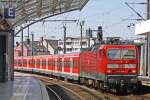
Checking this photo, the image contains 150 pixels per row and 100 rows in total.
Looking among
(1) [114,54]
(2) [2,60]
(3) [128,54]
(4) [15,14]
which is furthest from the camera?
(2) [2,60]

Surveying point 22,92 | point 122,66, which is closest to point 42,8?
point 122,66

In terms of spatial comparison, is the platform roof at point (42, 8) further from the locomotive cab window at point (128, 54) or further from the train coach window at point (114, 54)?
the locomotive cab window at point (128, 54)

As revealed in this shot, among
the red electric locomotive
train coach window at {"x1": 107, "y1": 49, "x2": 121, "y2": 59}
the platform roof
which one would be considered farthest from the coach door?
train coach window at {"x1": 107, "y1": 49, "x2": 121, "y2": 59}

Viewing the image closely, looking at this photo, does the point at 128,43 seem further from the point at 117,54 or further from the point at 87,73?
the point at 87,73

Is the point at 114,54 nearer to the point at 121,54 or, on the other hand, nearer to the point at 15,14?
the point at 121,54

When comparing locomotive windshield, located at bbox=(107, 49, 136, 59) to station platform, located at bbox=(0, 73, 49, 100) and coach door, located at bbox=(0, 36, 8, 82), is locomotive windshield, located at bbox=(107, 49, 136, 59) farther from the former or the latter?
coach door, located at bbox=(0, 36, 8, 82)

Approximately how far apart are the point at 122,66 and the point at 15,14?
7.62 metres

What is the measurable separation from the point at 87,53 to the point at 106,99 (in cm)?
970

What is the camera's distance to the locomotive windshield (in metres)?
29.2

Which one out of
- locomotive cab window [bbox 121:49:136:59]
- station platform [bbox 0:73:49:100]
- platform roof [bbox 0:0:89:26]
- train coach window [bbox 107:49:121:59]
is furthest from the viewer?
platform roof [bbox 0:0:89:26]

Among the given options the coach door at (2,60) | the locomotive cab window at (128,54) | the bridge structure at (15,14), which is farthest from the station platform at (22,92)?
the locomotive cab window at (128,54)

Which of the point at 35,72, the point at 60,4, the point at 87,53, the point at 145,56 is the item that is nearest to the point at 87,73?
the point at 87,53

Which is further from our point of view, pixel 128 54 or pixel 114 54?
pixel 128 54

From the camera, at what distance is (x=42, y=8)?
41031mm
